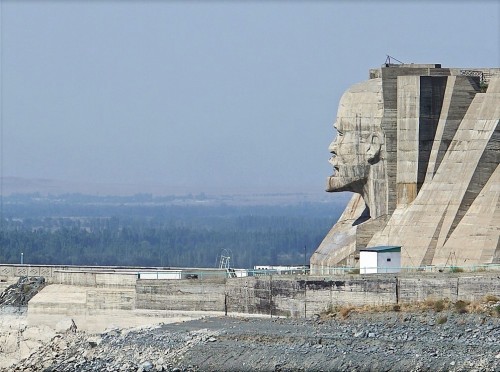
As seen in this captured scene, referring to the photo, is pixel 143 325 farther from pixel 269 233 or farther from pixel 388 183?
pixel 269 233

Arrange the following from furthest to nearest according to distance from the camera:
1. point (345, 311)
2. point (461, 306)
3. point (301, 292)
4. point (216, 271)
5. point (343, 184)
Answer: point (343, 184), point (216, 271), point (301, 292), point (345, 311), point (461, 306)

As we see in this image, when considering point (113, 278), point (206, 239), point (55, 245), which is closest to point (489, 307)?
point (113, 278)

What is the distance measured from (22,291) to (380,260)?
11653 mm

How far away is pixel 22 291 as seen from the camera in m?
60.7

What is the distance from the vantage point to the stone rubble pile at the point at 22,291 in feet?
197

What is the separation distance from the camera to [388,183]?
56688 mm

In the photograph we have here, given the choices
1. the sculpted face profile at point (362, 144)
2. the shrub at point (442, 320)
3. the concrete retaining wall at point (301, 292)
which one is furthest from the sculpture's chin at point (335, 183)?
the shrub at point (442, 320)

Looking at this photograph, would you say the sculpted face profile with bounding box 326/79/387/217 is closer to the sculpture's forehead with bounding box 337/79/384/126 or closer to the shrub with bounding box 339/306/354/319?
the sculpture's forehead with bounding box 337/79/384/126

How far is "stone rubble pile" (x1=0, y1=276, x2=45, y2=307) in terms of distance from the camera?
60.2 meters

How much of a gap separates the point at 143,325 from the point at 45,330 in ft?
11.2

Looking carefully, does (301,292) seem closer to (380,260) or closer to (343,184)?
(380,260)

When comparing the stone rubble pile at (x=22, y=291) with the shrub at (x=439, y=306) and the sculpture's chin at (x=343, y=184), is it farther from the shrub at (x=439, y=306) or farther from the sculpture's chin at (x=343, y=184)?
the shrub at (x=439, y=306)

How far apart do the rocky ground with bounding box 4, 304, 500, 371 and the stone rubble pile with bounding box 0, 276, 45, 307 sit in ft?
18.6

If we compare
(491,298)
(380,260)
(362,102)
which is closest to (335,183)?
(362,102)
